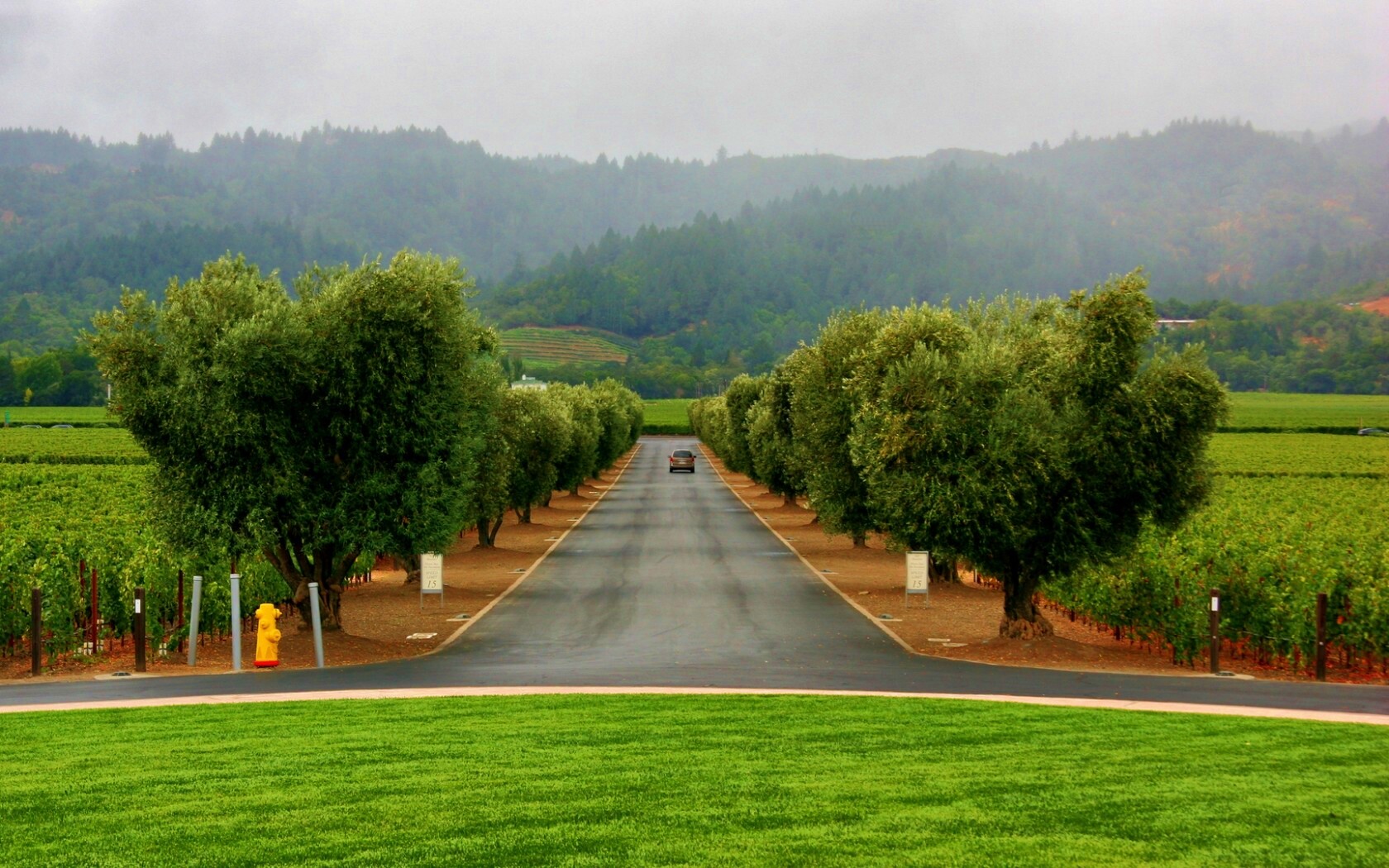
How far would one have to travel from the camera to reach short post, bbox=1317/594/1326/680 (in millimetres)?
20344

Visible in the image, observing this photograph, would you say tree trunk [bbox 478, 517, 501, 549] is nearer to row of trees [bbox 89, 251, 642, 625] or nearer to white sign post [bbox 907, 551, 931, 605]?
white sign post [bbox 907, 551, 931, 605]

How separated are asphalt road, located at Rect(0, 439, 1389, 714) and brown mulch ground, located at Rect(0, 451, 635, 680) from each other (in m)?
0.99

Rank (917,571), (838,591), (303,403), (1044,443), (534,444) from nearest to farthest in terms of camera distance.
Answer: (1044,443)
(303,403)
(917,571)
(838,591)
(534,444)

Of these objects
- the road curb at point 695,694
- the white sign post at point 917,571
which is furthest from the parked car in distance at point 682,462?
the road curb at point 695,694

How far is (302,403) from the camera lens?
22.9 meters

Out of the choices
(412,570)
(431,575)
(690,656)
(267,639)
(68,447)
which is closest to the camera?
(267,639)

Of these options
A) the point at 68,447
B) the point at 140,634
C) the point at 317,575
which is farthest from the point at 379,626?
the point at 68,447

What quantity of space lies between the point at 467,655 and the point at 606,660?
2.63 metres

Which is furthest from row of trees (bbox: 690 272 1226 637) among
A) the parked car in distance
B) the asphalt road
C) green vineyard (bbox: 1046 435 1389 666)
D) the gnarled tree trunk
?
the parked car in distance

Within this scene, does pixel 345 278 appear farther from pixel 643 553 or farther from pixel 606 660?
pixel 643 553

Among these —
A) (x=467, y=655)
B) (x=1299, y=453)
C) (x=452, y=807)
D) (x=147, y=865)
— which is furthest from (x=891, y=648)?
(x=1299, y=453)

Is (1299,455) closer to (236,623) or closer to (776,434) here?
(776,434)

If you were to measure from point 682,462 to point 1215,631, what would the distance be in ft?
245

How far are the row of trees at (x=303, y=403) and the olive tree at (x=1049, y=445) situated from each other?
8.19 m
